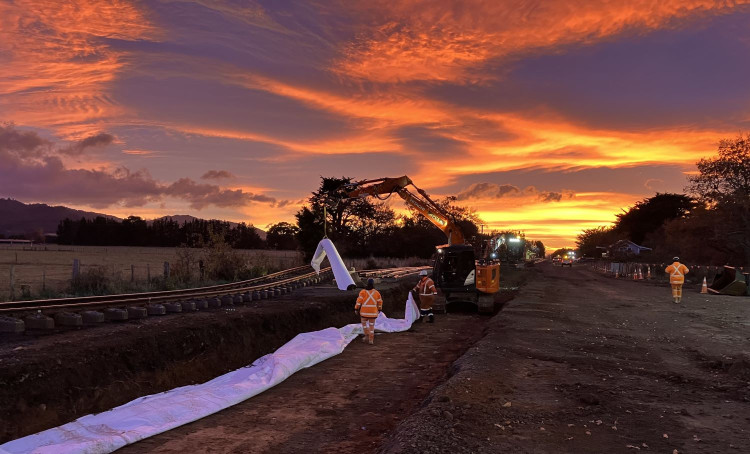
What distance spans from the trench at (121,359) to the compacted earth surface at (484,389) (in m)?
0.06

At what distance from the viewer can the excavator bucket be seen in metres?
26.3

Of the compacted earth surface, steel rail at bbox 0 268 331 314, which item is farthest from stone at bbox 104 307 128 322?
the compacted earth surface

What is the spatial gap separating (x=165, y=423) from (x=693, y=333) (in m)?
13.6

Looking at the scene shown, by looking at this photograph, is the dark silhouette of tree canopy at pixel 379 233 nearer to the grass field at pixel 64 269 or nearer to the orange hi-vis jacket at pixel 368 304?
the grass field at pixel 64 269

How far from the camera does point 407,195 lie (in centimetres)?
2291

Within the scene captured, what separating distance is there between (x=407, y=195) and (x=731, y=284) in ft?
58.1

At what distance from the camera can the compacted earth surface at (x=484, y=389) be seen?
633cm

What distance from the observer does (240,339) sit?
1502cm

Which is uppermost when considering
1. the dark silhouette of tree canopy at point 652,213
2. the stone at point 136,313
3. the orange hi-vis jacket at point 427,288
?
the dark silhouette of tree canopy at point 652,213

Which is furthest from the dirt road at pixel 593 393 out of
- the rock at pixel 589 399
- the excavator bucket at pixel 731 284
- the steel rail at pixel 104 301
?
the excavator bucket at pixel 731 284

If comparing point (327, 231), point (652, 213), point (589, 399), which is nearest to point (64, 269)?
point (327, 231)

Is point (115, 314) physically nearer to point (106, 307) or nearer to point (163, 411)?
point (106, 307)

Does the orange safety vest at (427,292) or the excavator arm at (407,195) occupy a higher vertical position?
the excavator arm at (407,195)

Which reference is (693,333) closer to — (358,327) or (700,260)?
(358,327)
